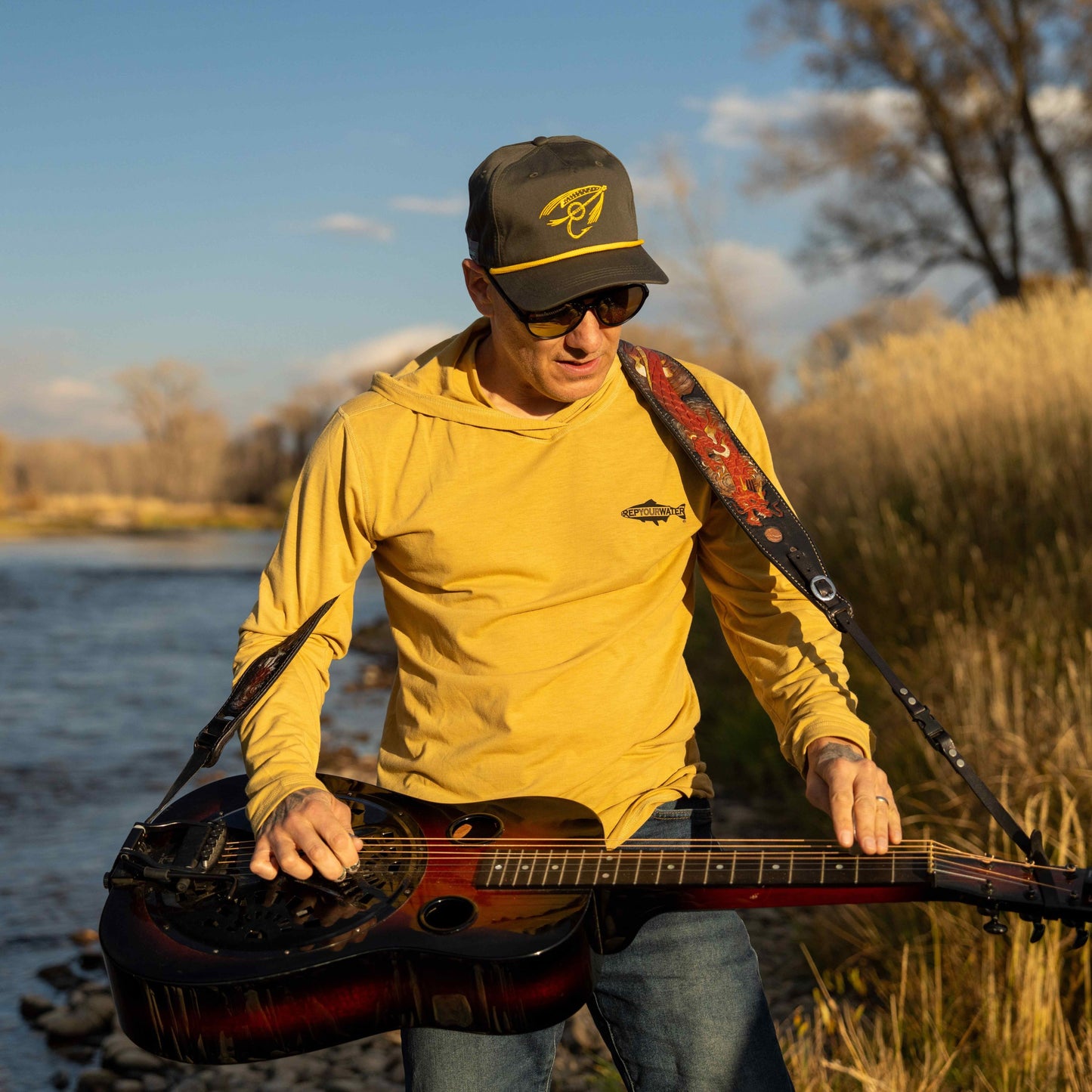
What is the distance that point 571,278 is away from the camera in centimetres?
215

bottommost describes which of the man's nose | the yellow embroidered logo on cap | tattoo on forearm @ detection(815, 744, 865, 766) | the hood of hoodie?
tattoo on forearm @ detection(815, 744, 865, 766)

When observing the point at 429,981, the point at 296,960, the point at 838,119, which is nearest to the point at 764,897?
the point at 429,981

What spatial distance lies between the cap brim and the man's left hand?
0.92m

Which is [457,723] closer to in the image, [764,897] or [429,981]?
[429,981]

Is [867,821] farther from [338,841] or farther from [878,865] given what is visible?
[338,841]

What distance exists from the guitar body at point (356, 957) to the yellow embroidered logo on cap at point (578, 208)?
1.09 metres

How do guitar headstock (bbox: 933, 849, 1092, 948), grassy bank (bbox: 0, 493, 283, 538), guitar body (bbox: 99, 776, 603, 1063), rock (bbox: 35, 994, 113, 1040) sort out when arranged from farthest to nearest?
grassy bank (bbox: 0, 493, 283, 538), rock (bbox: 35, 994, 113, 1040), guitar body (bbox: 99, 776, 603, 1063), guitar headstock (bbox: 933, 849, 1092, 948)

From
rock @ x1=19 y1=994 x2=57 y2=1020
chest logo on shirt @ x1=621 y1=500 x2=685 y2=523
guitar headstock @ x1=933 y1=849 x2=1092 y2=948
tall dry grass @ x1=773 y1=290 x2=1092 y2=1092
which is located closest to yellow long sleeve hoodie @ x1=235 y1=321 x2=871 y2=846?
chest logo on shirt @ x1=621 y1=500 x2=685 y2=523

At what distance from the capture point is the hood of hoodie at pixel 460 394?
2.31m

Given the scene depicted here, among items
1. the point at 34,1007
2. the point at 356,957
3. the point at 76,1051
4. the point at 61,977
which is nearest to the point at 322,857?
the point at 356,957

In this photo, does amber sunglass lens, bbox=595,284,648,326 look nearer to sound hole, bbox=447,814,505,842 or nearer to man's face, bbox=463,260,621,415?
man's face, bbox=463,260,621,415

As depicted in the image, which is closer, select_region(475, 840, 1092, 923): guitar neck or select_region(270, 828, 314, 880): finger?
select_region(475, 840, 1092, 923): guitar neck

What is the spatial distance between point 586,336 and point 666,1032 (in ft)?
4.28

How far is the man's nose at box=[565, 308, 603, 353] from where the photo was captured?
7.23 ft
